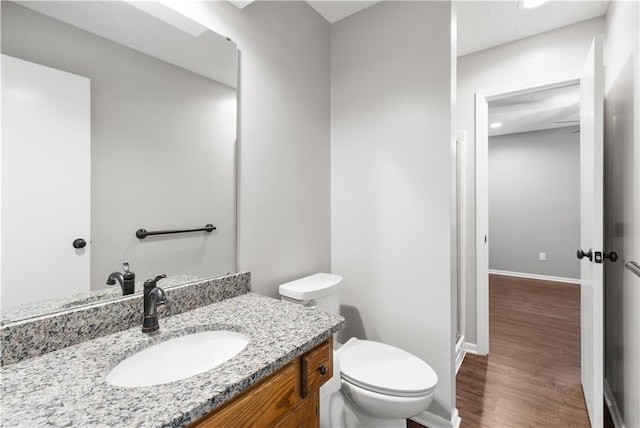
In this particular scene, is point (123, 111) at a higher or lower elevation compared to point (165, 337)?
higher

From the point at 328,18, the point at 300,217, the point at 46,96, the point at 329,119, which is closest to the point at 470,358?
the point at 300,217

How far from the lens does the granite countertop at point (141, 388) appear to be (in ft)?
1.81

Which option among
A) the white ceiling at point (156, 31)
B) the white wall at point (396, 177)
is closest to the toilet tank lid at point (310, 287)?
the white wall at point (396, 177)

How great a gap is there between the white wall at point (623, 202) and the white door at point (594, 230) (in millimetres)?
105

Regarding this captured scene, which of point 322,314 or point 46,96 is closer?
point 46,96

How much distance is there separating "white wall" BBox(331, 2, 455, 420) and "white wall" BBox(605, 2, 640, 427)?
76cm

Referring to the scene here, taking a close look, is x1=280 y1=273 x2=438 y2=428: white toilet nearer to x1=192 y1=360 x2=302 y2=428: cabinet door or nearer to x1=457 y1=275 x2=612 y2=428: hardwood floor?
x1=192 y1=360 x2=302 y2=428: cabinet door

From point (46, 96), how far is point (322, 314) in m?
1.06

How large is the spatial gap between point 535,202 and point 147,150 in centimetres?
561

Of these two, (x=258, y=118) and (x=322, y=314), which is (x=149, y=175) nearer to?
(x=258, y=118)

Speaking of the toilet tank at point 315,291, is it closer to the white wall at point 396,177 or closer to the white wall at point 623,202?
the white wall at point 396,177

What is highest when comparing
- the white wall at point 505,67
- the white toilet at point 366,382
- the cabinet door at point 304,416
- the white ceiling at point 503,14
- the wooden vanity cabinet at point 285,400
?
the white ceiling at point 503,14

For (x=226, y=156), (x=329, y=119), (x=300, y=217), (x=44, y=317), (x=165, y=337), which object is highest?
(x=329, y=119)

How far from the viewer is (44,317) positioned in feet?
2.68
